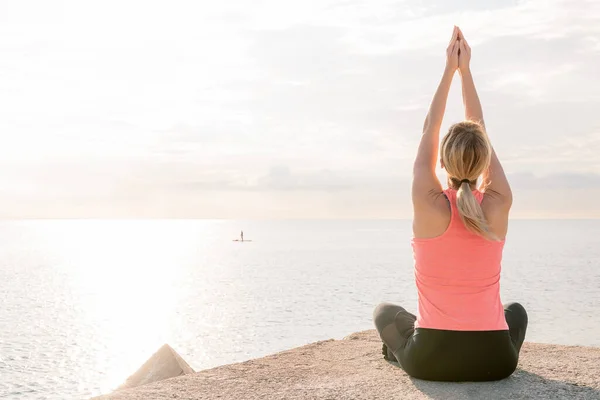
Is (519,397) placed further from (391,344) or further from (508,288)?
(508,288)

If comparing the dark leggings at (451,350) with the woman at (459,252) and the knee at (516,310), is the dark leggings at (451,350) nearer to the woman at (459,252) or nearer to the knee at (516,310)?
the woman at (459,252)

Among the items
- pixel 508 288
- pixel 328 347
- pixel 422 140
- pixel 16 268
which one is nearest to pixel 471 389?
pixel 422 140

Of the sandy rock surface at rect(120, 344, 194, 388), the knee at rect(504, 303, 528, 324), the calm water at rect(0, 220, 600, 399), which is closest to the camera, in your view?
the knee at rect(504, 303, 528, 324)

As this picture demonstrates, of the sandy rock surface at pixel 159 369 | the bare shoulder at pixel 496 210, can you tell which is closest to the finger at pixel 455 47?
the bare shoulder at pixel 496 210

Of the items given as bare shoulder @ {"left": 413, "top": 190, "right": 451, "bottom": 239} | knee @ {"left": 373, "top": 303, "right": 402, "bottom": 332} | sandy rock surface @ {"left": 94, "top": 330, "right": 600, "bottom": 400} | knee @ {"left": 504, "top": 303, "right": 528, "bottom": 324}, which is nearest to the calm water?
sandy rock surface @ {"left": 94, "top": 330, "right": 600, "bottom": 400}

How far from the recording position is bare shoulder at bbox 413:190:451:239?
14.9ft

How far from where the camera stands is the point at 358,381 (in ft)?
18.1

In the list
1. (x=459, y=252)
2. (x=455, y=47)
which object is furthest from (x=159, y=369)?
(x=455, y=47)

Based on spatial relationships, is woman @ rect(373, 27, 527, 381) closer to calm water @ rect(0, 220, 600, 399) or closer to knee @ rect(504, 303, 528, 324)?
knee @ rect(504, 303, 528, 324)

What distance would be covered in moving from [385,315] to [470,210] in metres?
1.49

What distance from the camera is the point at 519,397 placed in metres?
4.96

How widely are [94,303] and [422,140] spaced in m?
35.6

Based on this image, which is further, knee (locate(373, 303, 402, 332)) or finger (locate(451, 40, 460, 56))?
knee (locate(373, 303, 402, 332))

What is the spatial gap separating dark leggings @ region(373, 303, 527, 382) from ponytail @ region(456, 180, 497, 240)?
2.88ft
